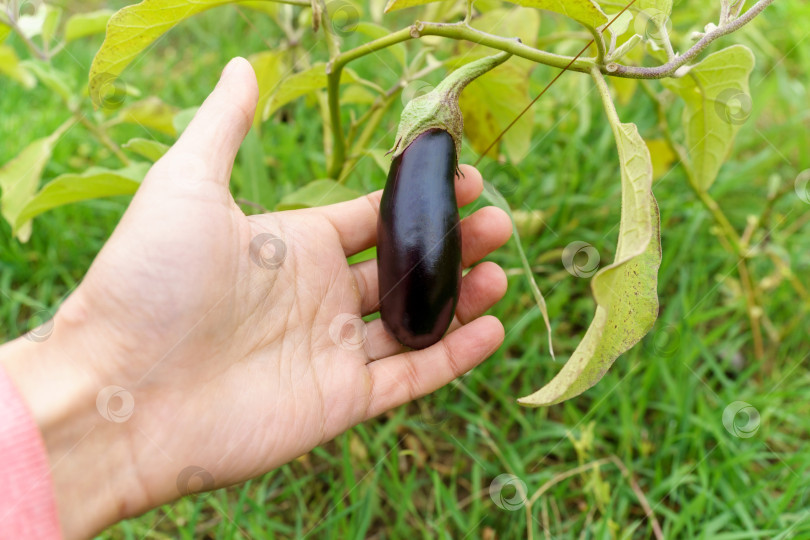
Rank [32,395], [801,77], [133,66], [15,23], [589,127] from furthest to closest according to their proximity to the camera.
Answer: [801,77]
[133,66]
[589,127]
[15,23]
[32,395]

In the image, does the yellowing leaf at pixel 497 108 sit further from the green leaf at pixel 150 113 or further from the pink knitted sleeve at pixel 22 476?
the pink knitted sleeve at pixel 22 476

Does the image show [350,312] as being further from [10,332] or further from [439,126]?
[10,332]

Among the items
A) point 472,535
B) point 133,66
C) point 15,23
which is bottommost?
point 472,535

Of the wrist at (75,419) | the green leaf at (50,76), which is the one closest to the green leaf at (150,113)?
the green leaf at (50,76)

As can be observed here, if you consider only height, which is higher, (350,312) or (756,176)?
(350,312)

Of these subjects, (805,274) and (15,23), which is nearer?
(15,23)

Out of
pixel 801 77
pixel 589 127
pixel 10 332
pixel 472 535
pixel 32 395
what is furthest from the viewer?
pixel 801 77

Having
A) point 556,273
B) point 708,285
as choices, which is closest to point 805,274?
point 708,285
